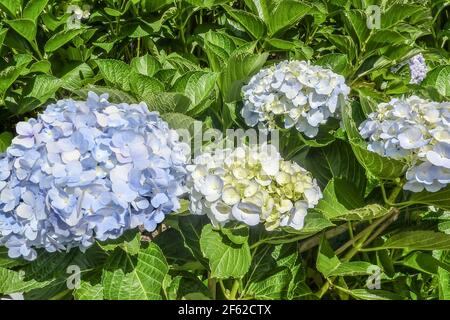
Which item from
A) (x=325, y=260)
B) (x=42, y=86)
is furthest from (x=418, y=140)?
(x=42, y=86)

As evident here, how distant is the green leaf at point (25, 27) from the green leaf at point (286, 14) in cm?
83

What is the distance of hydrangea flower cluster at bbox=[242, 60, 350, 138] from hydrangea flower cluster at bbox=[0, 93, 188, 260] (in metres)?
0.33

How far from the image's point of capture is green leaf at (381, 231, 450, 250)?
128 centimetres

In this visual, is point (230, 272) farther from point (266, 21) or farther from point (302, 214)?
point (266, 21)

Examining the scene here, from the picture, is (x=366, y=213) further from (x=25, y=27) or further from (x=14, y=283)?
(x=25, y=27)

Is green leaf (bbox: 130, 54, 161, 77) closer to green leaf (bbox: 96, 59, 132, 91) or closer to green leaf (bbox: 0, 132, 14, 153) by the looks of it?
green leaf (bbox: 96, 59, 132, 91)

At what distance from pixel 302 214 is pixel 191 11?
1259mm

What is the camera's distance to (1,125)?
2.03 meters

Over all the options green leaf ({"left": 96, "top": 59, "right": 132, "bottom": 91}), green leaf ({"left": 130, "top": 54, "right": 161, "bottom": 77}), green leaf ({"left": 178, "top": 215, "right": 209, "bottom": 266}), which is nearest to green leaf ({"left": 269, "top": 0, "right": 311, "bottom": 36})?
green leaf ({"left": 130, "top": 54, "right": 161, "bottom": 77})

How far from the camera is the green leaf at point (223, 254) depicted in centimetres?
115

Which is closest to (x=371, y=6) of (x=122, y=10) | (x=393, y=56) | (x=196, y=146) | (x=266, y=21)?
(x=393, y=56)

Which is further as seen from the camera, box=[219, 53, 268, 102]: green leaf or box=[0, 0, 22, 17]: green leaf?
box=[0, 0, 22, 17]: green leaf

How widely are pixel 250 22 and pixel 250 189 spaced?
96 centimetres

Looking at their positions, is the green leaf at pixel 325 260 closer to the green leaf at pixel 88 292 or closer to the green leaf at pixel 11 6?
the green leaf at pixel 88 292
